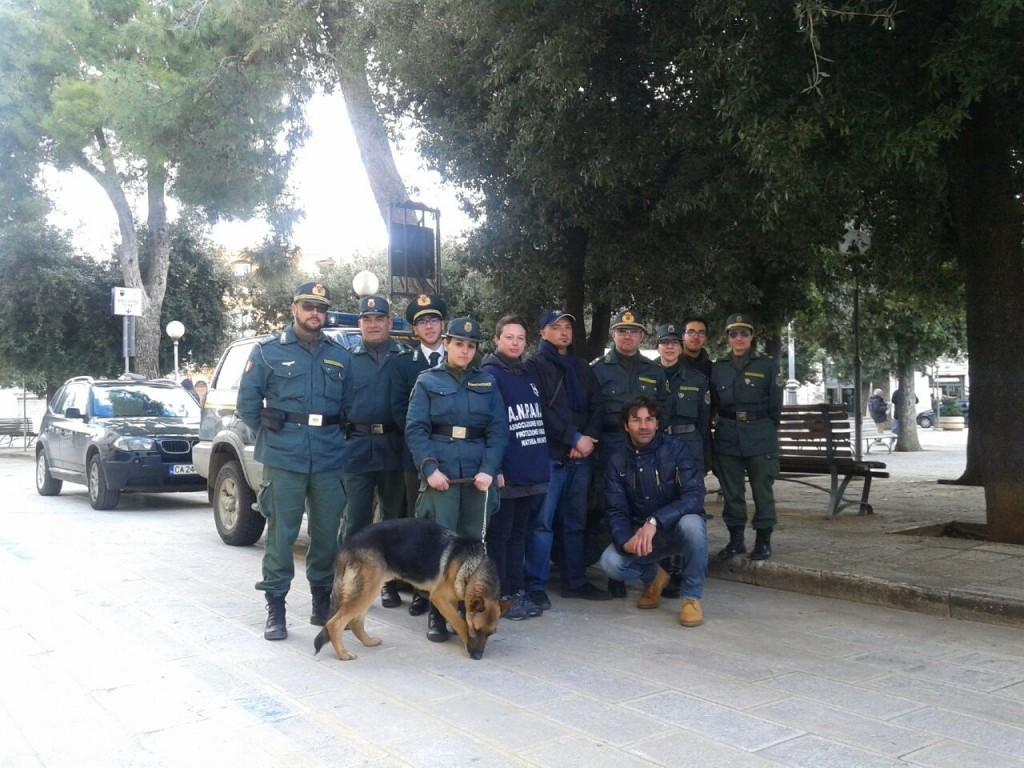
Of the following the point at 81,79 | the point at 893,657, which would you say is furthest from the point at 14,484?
the point at 893,657

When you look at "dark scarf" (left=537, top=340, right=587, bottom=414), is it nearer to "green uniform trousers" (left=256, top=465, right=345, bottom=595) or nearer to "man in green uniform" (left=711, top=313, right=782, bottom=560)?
"man in green uniform" (left=711, top=313, right=782, bottom=560)

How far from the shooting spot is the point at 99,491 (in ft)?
40.9

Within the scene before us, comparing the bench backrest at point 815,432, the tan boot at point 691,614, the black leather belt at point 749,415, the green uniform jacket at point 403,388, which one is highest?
the green uniform jacket at point 403,388

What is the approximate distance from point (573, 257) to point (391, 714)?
8.56 m

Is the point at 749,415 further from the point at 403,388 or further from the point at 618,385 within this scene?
the point at 403,388

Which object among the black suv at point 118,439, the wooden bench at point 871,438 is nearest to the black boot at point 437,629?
the black suv at point 118,439

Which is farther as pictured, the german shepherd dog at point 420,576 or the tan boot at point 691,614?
the tan boot at point 691,614

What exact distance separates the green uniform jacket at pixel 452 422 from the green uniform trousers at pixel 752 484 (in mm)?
2394

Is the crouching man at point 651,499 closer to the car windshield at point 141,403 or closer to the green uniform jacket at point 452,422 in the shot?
the green uniform jacket at point 452,422

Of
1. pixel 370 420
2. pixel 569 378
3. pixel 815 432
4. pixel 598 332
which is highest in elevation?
pixel 598 332

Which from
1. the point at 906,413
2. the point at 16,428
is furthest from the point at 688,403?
the point at 16,428

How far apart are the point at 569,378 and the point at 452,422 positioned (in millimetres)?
1238

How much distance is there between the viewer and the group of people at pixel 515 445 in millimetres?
5707

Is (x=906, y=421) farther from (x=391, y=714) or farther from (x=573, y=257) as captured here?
(x=391, y=714)
